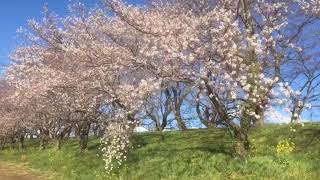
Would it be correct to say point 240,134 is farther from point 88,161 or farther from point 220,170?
point 88,161

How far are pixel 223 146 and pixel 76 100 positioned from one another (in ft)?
26.4

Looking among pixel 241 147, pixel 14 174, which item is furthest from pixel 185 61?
pixel 14 174

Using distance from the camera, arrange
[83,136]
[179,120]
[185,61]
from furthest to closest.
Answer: [179,120] → [83,136] → [185,61]

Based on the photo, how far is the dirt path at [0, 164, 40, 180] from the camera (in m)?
26.7

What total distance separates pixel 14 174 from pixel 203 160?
12.1 metres

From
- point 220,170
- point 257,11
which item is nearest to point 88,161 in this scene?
point 220,170

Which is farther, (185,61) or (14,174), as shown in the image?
(14,174)

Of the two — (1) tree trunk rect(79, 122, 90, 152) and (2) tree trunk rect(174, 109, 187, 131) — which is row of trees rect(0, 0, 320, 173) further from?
(2) tree trunk rect(174, 109, 187, 131)

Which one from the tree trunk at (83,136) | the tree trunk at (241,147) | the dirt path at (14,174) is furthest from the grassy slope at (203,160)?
the dirt path at (14,174)

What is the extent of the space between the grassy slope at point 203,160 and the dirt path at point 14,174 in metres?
1.03

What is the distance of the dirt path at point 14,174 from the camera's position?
26703 mm

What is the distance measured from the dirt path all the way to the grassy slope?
103 cm

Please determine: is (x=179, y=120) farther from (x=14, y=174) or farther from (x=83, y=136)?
(x=14, y=174)

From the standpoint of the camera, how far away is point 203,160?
69.8 ft
